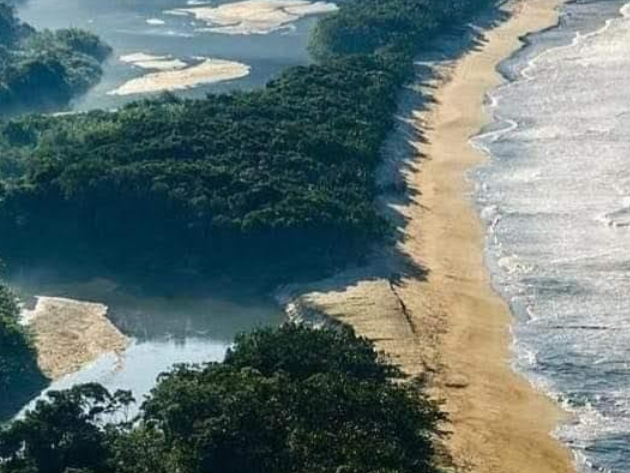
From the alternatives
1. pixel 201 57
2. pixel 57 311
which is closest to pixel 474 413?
pixel 57 311

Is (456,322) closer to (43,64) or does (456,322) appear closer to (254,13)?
(43,64)

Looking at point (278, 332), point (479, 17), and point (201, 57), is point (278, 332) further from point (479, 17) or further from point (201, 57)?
point (479, 17)

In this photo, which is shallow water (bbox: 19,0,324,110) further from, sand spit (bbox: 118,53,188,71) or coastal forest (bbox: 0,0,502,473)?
coastal forest (bbox: 0,0,502,473)

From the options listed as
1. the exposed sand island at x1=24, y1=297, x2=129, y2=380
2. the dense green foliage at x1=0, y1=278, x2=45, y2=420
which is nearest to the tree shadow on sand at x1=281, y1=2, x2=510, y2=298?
the exposed sand island at x1=24, y1=297, x2=129, y2=380

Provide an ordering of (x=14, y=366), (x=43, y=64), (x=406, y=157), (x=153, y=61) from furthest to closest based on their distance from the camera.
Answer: (x=153, y=61)
(x=43, y=64)
(x=406, y=157)
(x=14, y=366)

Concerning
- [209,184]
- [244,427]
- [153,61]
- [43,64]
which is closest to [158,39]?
[153,61]
